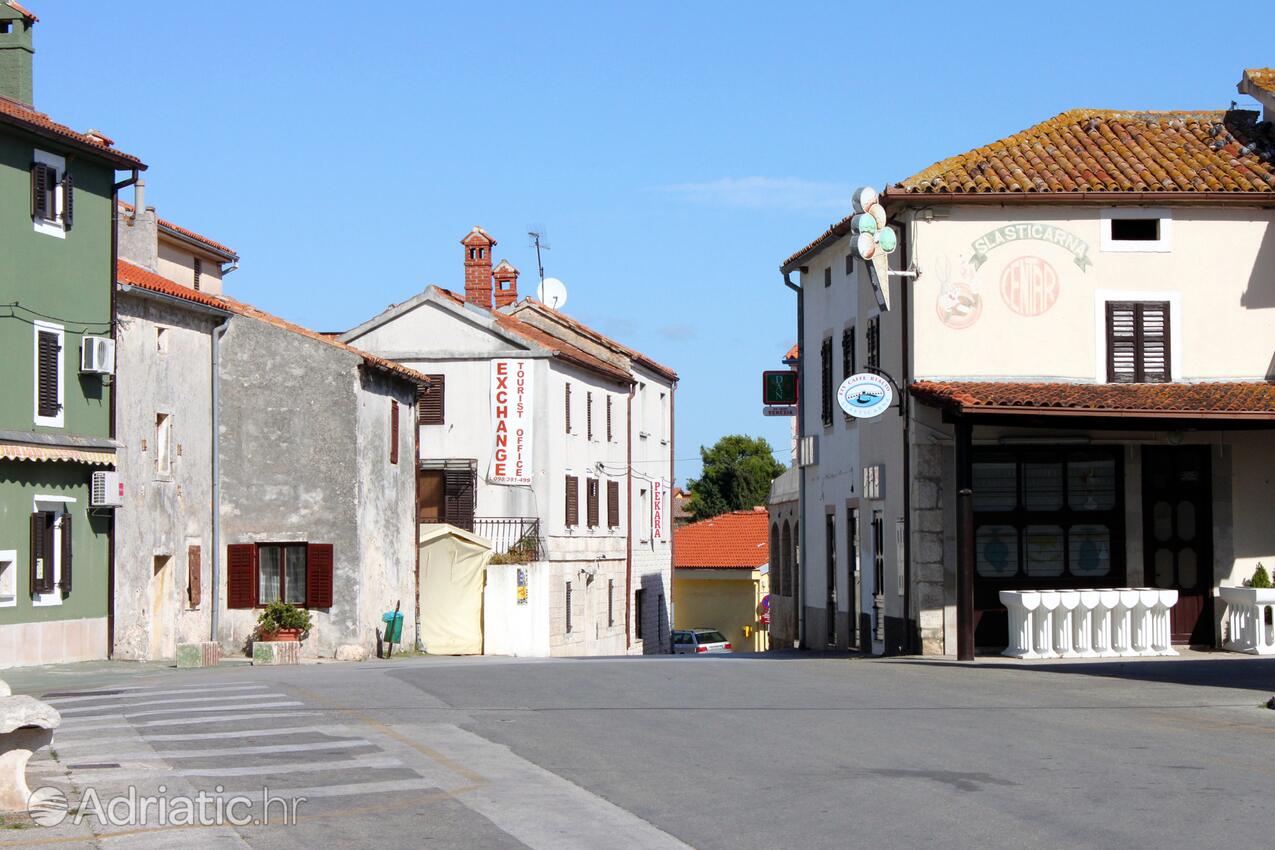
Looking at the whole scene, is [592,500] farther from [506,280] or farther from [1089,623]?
[1089,623]

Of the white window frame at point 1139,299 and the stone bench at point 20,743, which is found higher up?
the white window frame at point 1139,299

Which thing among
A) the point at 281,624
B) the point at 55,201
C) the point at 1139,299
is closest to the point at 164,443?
the point at 281,624

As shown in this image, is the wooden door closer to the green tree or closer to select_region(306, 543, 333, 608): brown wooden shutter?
select_region(306, 543, 333, 608): brown wooden shutter

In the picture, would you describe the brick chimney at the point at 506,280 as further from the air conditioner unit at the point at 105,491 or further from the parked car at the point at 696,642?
the air conditioner unit at the point at 105,491

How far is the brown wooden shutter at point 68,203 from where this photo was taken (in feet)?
89.7

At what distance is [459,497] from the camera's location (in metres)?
43.6

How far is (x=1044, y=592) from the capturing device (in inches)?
883

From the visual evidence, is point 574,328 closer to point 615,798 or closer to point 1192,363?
point 1192,363

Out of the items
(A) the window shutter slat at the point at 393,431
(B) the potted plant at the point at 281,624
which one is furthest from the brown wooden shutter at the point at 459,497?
(B) the potted plant at the point at 281,624

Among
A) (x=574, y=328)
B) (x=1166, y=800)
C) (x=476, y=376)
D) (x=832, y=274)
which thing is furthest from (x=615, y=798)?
(x=574, y=328)

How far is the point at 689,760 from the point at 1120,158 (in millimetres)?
17096

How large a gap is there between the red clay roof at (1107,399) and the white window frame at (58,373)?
13819 millimetres

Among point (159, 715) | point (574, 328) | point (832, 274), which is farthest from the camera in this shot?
point (574, 328)

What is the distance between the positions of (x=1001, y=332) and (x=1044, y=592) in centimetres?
407
